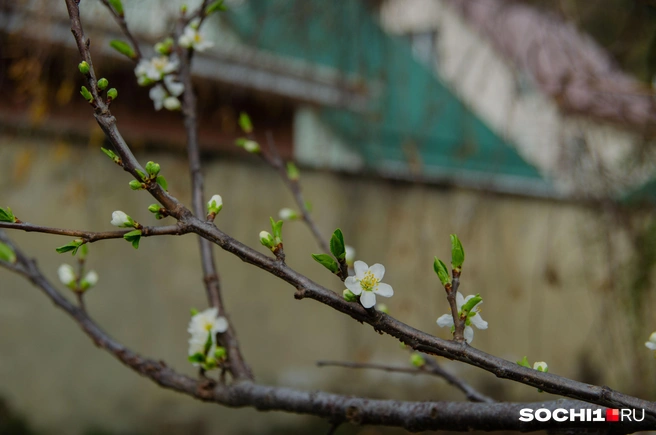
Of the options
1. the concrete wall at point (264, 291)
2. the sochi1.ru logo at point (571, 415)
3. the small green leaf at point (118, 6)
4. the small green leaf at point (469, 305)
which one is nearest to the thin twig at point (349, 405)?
the sochi1.ru logo at point (571, 415)

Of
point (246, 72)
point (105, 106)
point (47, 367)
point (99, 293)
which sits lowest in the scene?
point (105, 106)

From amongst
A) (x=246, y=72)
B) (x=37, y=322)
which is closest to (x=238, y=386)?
(x=37, y=322)

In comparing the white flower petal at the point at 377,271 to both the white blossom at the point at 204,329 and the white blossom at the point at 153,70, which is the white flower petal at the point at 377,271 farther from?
the white blossom at the point at 153,70

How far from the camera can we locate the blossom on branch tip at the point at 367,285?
0.59m

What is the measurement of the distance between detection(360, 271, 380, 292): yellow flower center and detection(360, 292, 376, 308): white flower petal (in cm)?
2

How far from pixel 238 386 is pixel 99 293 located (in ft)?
6.77

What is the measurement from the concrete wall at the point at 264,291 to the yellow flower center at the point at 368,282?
2206 mm

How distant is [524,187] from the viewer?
458 centimetres

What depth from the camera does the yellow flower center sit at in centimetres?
63

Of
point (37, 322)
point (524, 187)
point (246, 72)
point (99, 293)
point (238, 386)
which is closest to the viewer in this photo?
point (238, 386)

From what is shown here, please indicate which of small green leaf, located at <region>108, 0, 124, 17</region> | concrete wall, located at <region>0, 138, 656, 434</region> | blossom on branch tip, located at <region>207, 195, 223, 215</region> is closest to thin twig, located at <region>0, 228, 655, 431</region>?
blossom on branch tip, located at <region>207, 195, 223, 215</region>

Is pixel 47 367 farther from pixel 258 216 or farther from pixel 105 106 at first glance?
pixel 105 106

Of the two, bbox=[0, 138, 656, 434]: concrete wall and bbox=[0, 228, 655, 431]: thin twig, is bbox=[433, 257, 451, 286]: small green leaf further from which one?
bbox=[0, 138, 656, 434]: concrete wall

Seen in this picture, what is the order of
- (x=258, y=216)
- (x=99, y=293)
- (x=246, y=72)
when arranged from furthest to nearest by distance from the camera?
(x=258, y=216) → (x=246, y=72) → (x=99, y=293)
